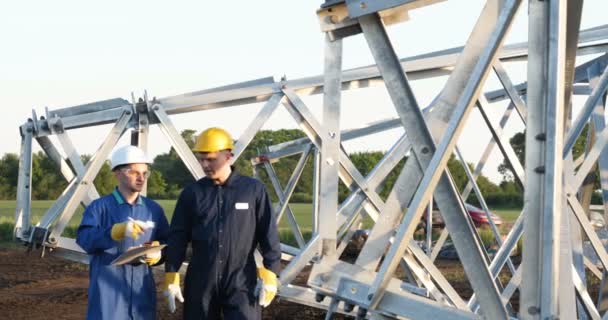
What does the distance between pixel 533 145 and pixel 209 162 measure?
267 cm

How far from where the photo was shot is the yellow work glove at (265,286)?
537 centimetres

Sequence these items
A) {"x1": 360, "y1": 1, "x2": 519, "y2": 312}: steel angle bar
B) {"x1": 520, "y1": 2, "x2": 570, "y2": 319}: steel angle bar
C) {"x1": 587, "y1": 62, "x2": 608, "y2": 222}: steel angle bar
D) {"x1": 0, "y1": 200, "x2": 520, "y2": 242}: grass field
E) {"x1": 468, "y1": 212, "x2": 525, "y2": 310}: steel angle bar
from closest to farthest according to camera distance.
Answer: {"x1": 520, "y1": 2, "x2": 570, "y2": 319}: steel angle bar < {"x1": 360, "y1": 1, "x2": 519, "y2": 312}: steel angle bar < {"x1": 468, "y1": 212, "x2": 525, "y2": 310}: steel angle bar < {"x1": 587, "y1": 62, "x2": 608, "y2": 222}: steel angle bar < {"x1": 0, "y1": 200, "x2": 520, "y2": 242}: grass field

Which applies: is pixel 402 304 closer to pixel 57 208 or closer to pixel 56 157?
pixel 57 208

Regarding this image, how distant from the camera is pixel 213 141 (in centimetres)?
545

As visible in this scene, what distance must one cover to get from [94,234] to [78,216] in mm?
28207

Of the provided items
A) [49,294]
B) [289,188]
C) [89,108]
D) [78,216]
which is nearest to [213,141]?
[89,108]

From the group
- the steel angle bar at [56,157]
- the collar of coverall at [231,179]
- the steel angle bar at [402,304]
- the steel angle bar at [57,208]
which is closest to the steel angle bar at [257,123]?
the steel angle bar at [57,208]

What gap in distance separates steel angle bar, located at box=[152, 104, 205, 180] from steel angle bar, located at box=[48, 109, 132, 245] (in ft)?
0.97

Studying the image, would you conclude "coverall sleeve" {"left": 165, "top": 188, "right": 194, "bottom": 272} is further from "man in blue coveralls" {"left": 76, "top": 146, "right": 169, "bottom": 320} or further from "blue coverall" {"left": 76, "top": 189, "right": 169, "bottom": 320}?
"blue coverall" {"left": 76, "top": 189, "right": 169, "bottom": 320}

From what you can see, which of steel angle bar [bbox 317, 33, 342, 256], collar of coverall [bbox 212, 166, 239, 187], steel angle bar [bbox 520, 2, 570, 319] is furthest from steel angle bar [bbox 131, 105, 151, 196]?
steel angle bar [bbox 520, 2, 570, 319]

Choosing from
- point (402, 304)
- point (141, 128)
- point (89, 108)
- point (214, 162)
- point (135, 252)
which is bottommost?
point (402, 304)

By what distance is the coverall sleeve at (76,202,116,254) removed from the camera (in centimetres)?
546

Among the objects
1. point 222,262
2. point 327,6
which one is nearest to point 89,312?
point 222,262

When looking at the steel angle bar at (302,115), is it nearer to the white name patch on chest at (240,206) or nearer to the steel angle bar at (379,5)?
the white name patch on chest at (240,206)
